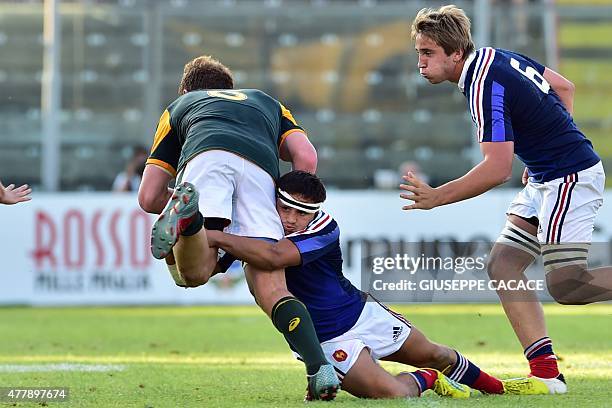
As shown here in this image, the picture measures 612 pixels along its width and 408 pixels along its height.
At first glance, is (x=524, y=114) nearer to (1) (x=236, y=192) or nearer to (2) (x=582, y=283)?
(2) (x=582, y=283)

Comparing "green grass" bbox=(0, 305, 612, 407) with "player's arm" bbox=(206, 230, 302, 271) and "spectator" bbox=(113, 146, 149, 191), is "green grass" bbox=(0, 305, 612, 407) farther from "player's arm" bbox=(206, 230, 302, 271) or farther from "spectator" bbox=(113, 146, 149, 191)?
"spectator" bbox=(113, 146, 149, 191)

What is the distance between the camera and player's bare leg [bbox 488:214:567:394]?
6.33 m

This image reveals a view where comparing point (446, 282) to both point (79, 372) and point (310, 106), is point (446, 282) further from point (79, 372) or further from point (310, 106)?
point (310, 106)

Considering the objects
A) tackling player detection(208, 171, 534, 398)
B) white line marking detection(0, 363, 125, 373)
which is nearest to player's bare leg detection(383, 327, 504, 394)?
tackling player detection(208, 171, 534, 398)

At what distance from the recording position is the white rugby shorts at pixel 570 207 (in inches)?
245

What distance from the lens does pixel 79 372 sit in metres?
7.55

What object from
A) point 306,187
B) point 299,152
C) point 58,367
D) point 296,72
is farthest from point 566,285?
point 296,72

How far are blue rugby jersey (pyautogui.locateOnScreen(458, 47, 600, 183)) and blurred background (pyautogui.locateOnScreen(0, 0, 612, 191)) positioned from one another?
10.1 metres

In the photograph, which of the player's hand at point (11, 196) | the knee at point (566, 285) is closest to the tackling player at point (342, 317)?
the knee at point (566, 285)

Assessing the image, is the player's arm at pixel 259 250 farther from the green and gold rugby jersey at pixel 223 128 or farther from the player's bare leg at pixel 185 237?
the green and gold rugby jersey at pixel 223 128

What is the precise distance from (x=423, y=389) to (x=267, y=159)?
1421mm

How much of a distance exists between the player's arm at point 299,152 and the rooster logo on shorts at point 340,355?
1.02 meters

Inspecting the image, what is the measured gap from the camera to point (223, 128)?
6117 millimetres

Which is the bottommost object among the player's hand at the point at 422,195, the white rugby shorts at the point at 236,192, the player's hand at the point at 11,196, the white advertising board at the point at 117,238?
the white advertising board at the point at 117,238
